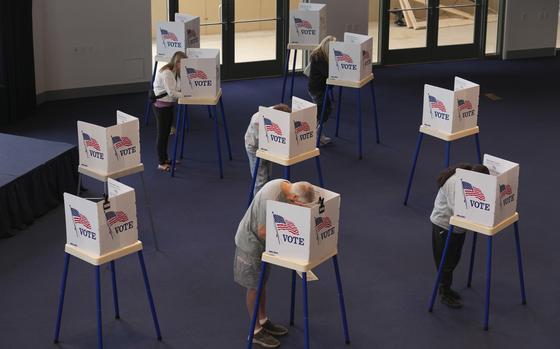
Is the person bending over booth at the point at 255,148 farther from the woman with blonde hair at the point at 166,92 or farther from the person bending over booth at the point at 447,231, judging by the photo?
the person bending over booth at the point at 447,231

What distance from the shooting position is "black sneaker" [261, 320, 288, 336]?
6.37m

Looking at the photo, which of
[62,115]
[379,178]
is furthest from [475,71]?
[62,115]

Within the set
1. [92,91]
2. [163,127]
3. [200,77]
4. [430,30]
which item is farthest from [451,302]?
[430,30]

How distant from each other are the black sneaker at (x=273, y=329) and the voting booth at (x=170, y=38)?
5.52m

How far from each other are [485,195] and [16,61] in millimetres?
7115

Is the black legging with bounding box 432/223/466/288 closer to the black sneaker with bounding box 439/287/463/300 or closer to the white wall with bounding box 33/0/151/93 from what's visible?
the black sneaker with bounding box 439/287/463/300

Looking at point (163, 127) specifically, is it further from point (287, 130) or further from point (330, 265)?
point (330, 265)

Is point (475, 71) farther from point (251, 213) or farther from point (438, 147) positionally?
point (251, 213)

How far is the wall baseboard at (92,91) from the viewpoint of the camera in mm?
12562

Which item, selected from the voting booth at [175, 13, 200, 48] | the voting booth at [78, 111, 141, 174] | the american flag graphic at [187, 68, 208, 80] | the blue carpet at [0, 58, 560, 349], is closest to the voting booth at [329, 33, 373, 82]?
the blue carpet at [0, 58, 560, 349]

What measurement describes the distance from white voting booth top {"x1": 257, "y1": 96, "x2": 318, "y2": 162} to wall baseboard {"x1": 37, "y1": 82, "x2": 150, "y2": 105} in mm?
5531

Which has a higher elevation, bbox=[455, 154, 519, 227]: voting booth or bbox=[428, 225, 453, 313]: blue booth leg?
bbox=[455, 154, 519, 227]: voting booth

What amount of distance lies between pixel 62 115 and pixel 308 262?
275 inches

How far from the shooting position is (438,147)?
10.8 meters
